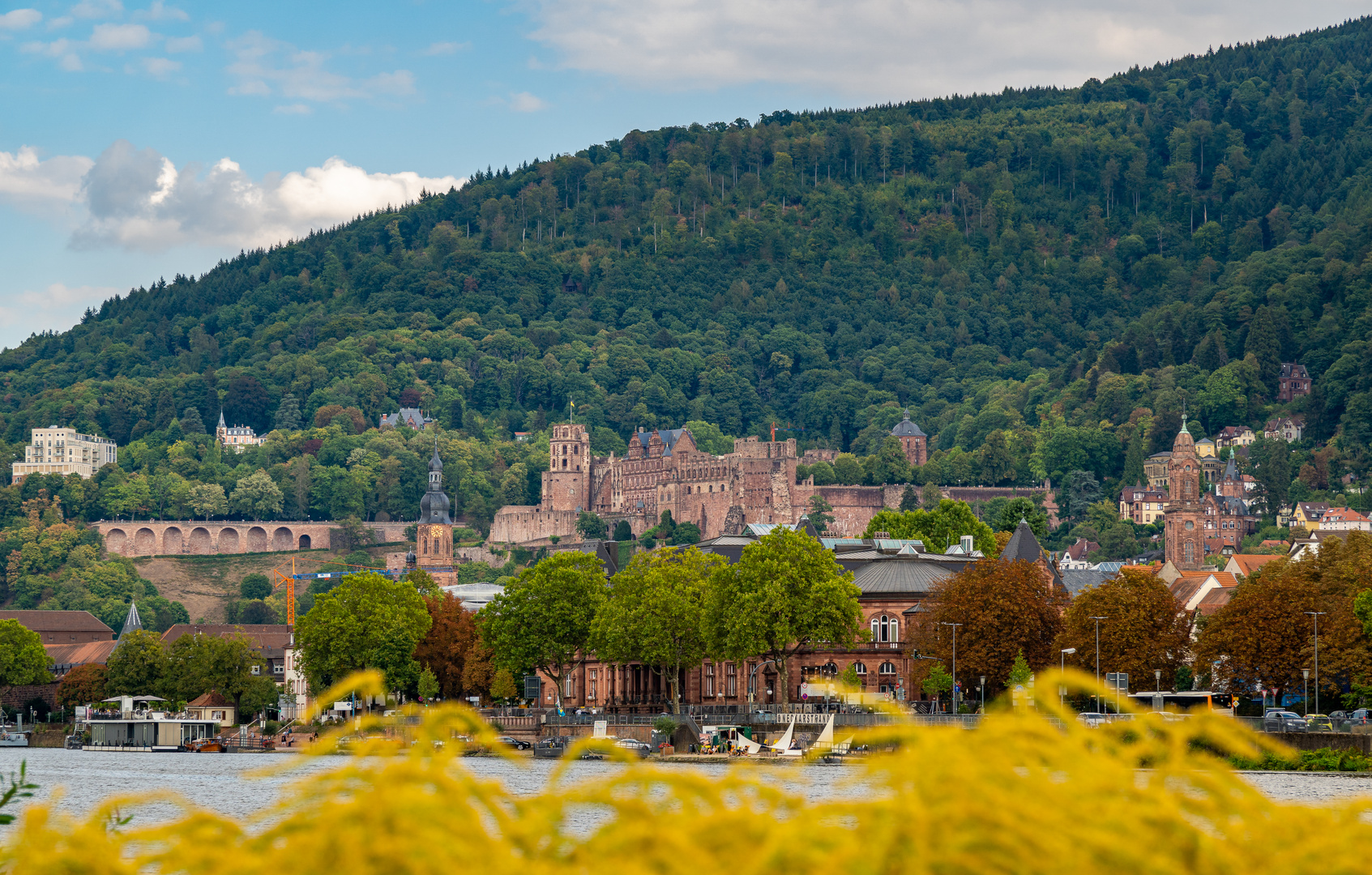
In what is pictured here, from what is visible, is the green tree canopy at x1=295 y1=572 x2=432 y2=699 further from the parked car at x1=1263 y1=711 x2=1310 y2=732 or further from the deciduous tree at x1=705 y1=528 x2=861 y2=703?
the parked car at x1=1263 y1=711 x2=1310 y2=732

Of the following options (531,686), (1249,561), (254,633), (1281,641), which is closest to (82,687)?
(254,633)

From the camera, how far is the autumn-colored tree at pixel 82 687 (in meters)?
126

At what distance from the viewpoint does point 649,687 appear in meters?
102

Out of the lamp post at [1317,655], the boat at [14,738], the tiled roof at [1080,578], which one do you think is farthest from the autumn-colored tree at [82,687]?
the lamp post at [1317,655]

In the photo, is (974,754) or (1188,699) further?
(1188,699)

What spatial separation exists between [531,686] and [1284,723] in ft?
147

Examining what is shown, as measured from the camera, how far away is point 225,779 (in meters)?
76.2

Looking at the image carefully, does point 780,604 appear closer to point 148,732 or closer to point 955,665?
point 955,665

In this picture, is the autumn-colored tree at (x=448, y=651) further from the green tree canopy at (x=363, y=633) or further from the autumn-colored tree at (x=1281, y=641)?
the autumn-colored tree at (x=1281, y=641)

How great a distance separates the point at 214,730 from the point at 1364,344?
4853 inches

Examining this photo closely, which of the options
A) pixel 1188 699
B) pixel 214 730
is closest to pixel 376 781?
pixel 1188 699

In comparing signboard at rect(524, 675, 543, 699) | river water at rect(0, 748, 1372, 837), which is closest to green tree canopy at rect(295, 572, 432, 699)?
river water at rect(0, 748, 1372, 837)

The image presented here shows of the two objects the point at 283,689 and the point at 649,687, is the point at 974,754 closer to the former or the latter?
the point at 649,687

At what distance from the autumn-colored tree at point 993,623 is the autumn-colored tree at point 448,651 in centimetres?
3456
